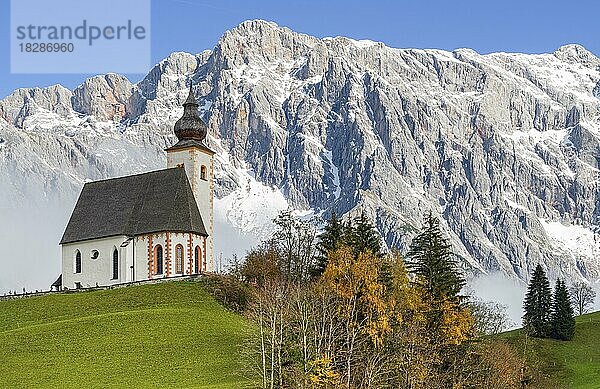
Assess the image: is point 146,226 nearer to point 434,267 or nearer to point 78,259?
point 78,259

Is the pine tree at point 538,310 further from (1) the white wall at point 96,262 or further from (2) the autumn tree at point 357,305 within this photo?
(2) the autumn tree at point 357,305

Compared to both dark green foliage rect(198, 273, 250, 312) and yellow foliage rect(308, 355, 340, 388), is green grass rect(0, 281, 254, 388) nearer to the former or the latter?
dark green foliage rect(198, 273, 250, 312)

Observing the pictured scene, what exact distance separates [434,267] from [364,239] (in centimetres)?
541

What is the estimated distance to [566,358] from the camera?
336 ft

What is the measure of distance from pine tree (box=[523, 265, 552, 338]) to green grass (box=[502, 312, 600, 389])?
1799 mm

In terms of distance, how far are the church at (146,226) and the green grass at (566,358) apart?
34.1 m

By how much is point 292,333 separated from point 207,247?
43398 mm

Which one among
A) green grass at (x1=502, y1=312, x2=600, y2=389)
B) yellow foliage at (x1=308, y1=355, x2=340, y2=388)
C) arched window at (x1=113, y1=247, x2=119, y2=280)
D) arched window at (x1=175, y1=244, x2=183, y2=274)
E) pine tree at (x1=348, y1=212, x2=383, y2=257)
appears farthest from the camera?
arched window at (x1=113, y1=247, x2=119, y2=280)

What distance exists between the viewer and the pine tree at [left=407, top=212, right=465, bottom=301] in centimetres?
6744

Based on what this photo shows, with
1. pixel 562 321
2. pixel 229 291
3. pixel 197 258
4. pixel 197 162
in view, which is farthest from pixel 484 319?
pixel 197 162

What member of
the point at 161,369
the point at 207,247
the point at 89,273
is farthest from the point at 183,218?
the point at 161,369

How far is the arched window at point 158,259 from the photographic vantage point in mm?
99562

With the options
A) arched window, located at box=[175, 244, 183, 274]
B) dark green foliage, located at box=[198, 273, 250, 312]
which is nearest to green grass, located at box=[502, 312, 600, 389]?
dark green foliage, located at box=[198, 273, 250, 312]

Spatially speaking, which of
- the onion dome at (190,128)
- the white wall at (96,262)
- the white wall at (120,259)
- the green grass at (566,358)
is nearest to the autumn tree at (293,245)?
the white wall at (120,259)
